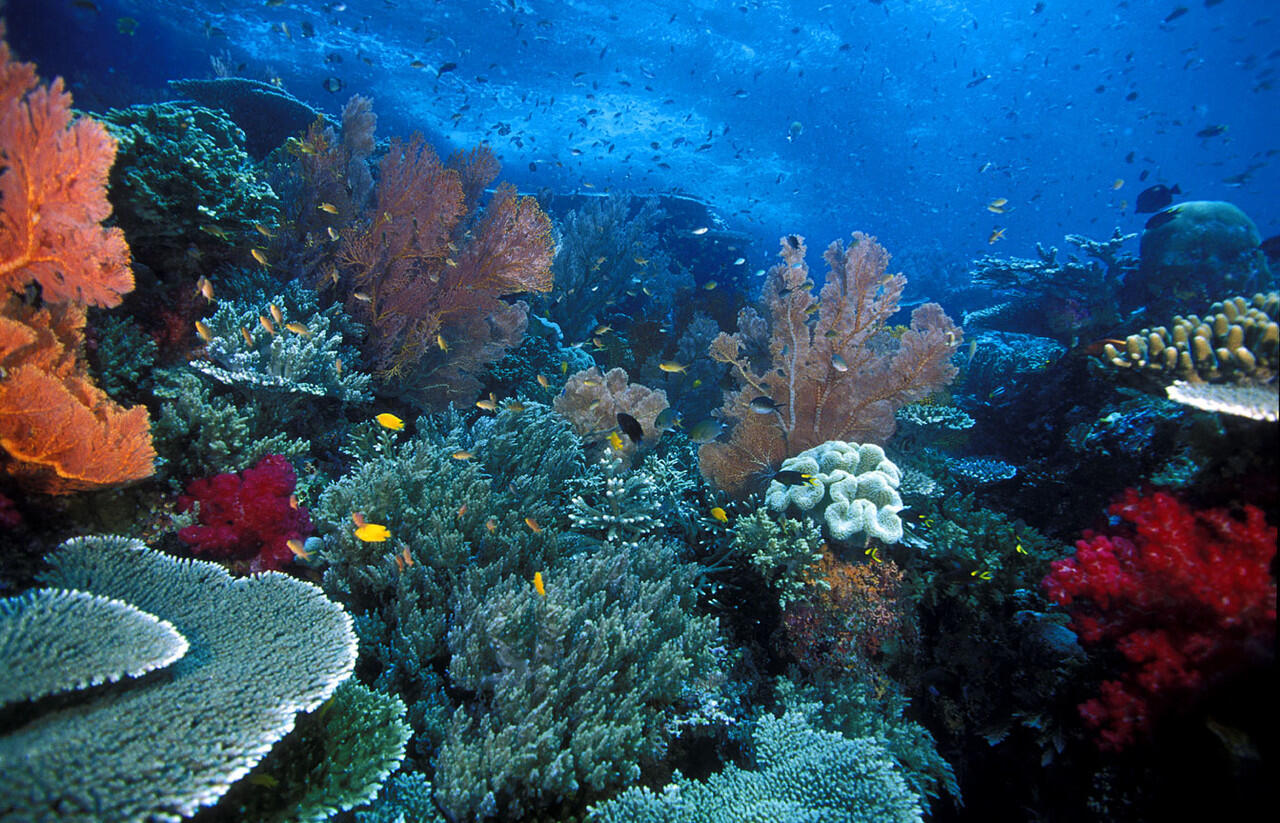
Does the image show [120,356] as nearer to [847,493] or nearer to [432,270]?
[432,270]

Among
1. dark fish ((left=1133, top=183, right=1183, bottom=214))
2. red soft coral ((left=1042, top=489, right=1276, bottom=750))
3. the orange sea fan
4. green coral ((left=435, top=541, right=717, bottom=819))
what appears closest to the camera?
red soft coral ((left=1042, top=489, right=1276, bottom=750))

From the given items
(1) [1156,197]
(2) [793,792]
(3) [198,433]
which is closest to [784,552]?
(2) [793,792]

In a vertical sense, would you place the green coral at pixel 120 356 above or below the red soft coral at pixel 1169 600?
above

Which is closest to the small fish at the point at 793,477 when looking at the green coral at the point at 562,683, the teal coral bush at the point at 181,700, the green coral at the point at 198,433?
the green coral at the point at 562,683

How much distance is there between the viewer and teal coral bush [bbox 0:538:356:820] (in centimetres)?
160

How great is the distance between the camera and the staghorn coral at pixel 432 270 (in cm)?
561

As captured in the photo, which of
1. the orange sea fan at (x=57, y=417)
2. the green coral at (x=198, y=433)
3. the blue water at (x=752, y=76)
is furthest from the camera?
the blue water at (x=752, y=76)

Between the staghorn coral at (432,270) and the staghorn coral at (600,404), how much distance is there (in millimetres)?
1366

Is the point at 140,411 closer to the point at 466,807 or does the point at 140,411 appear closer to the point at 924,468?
the point at 466,807

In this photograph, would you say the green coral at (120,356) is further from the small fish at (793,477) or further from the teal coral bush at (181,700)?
the small fish at (793,477)

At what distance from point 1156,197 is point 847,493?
1197cm

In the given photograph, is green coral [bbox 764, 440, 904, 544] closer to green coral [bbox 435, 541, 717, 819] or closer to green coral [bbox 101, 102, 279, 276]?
green coral [bbox 435, 541, 717, 819]

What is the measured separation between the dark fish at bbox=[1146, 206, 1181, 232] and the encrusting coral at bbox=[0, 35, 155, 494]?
17299 mm

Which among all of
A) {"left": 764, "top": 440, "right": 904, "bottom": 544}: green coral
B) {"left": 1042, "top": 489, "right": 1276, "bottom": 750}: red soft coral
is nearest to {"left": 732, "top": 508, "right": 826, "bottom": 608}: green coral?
{"left": 764, "top": 440, "right": 904, "bottom": 544}: green coral
